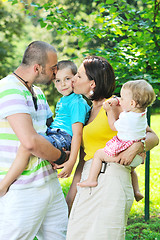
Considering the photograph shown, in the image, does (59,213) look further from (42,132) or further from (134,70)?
(134,70)

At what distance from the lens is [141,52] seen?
4008 millimetres

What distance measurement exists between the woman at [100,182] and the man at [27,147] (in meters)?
0.25

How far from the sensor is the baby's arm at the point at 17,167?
2.30m

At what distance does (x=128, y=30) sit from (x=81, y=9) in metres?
11.4

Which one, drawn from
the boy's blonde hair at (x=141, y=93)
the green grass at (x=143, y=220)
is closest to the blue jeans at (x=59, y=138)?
the boy's blonde hair at (x=141, y=93)

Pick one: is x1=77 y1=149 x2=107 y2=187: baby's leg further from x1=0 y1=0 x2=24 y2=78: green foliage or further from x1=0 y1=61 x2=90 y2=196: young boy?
x1=0 y1=0 x2=24 y2=78: green foliage

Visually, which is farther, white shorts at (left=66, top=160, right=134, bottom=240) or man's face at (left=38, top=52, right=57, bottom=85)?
man's face at (left=38, top=52, right=57, bottom=85)

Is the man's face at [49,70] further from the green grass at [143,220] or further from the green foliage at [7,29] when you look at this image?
the green foliage at [7,29]

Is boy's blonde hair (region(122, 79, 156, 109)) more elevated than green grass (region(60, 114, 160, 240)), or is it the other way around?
Result: boy's blonde hair (region(122, 79, 156, 109))

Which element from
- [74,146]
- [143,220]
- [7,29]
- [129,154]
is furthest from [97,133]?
[7,29]

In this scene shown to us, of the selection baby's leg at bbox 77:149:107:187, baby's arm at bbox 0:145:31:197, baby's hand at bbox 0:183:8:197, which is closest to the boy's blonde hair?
baby's leg at bbox 77:149:107:187

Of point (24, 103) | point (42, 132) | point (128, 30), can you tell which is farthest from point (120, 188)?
point (128, 30)

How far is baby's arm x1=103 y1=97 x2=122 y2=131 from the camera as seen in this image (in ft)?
7.82

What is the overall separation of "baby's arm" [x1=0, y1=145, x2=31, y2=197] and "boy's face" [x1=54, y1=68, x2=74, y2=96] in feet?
2.35
